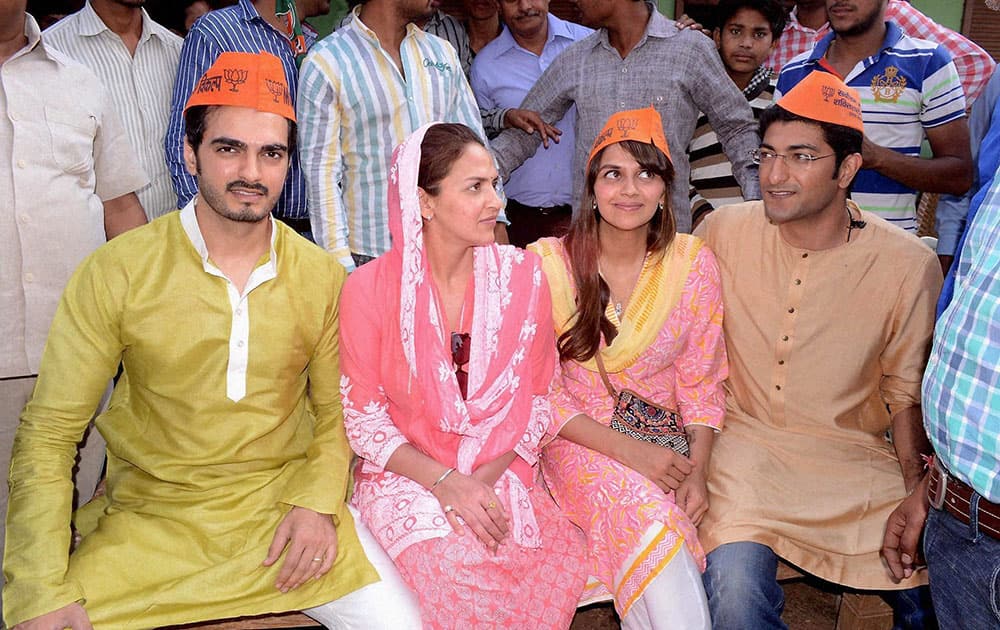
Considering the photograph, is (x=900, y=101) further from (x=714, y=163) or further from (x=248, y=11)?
(x=248, y=11)

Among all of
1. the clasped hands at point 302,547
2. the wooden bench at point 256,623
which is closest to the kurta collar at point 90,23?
the clasped hands at point 302,547

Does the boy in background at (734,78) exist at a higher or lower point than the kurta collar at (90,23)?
lower

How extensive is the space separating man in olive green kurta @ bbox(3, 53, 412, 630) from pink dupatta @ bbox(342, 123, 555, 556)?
159mm

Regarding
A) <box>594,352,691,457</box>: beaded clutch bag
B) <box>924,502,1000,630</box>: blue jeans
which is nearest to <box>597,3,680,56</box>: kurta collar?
<box>594,352,691,457</box>: beaded clutch bag

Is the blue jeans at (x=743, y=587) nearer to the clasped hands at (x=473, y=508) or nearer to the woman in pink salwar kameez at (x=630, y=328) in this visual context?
the woman in pink salwar kameez at (x=630, y=328)

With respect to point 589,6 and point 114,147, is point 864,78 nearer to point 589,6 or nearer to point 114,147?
point 589,6

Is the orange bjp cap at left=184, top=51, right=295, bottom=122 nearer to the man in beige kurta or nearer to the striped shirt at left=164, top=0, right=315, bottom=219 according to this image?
the striped shirt at left=164, top=0, right=315, bottom=219

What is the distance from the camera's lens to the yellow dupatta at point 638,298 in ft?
9.80

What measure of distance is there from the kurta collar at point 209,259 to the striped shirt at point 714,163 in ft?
A: 8.26

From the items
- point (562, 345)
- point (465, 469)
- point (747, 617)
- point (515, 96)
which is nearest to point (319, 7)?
point (515, 96)

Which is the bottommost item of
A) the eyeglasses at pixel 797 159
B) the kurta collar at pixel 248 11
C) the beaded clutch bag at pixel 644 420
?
the beaded clutch bag at pixel 644 420

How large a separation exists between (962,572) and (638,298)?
4.64ft

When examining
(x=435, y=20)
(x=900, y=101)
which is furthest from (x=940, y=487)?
(x=435, y=20)

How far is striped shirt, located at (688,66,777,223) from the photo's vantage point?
14.0 ft
